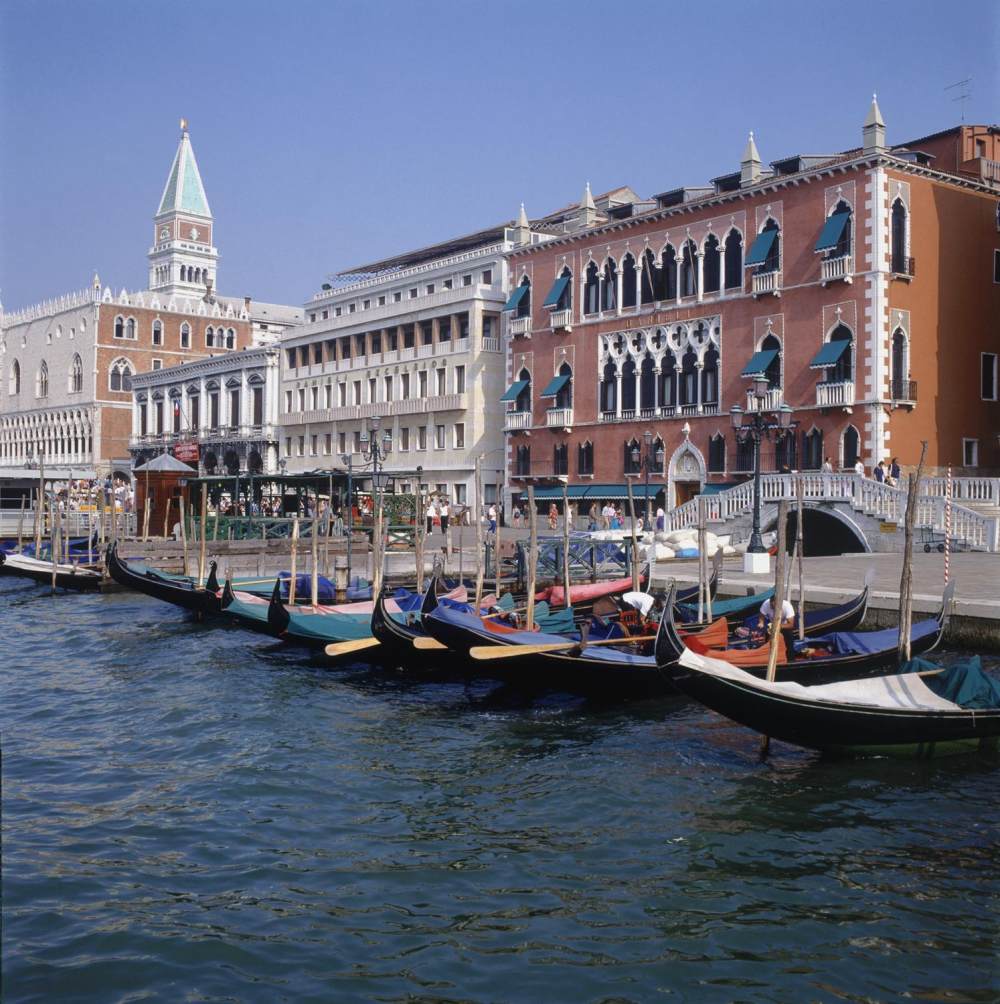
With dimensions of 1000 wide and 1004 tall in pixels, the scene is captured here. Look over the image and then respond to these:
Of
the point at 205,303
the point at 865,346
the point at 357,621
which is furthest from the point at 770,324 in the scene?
the point at 205,303

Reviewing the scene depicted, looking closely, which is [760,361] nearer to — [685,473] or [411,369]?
[685,473]

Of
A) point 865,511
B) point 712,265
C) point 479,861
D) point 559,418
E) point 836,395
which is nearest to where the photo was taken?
point 479,861

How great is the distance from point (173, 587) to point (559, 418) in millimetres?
16514

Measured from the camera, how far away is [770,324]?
26.4 m

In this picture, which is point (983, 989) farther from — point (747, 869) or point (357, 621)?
point (357, 621)

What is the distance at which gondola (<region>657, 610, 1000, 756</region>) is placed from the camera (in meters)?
8.15

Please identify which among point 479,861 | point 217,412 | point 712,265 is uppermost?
point 712,265

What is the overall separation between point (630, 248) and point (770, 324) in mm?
5336

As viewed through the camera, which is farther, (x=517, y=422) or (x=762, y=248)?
(x=517, y=422)

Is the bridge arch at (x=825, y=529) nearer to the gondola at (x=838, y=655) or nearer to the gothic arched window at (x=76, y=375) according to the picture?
the gondola at (x=838, y=655)

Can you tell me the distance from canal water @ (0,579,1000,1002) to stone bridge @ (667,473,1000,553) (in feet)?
29.6

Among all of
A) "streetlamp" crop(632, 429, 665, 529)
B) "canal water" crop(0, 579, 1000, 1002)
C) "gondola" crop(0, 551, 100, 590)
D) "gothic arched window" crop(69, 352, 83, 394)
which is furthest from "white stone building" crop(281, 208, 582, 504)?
"canal water" crop(0, 579, 1000, 1002)

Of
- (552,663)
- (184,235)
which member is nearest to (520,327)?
(552,663)

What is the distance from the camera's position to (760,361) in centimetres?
2608
